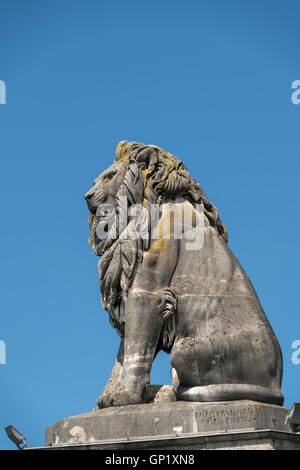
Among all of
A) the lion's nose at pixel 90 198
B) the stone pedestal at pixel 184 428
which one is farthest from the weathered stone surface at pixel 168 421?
the lion's nose at pixel 90 198

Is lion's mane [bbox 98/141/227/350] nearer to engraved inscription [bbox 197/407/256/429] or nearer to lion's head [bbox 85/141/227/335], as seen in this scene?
lion's head [bbox 85/141/227/335]

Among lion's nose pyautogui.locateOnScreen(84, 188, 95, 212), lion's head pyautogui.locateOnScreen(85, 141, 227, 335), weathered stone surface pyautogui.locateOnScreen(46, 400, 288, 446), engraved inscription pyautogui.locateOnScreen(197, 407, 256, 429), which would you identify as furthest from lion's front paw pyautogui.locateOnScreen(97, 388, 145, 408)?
lion's nose pyautogui.locateOnScreen(84, 188, 95, 212)

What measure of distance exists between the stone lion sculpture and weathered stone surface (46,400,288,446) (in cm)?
29

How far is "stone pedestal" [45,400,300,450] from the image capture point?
33.5ft

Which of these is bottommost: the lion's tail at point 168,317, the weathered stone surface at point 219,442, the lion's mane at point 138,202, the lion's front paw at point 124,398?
the weathered stone surface at point 219,442

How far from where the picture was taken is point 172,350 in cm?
1145

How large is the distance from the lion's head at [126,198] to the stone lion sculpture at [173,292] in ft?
0.05

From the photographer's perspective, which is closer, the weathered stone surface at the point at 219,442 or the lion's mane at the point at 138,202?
the weathered stone surface at the point at 219,442

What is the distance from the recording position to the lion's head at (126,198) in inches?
472

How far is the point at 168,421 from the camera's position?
1069cm

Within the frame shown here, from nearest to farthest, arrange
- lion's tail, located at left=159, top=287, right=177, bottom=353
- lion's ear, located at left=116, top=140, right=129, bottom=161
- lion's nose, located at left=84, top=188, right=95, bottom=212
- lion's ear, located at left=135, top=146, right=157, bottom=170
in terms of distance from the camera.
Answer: lion's tail, located at left=159, top=287, right=177, bottom=353 < lion's ear, located at left=135, top=146, right=157, bottom=170 < lion's nose, located at left=84, top=188, right=95, bottom=212 < lion's ear, located at left=116, top=140, right=129, bottom=161

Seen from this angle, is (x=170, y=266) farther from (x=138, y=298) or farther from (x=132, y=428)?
(x=132, y=428)

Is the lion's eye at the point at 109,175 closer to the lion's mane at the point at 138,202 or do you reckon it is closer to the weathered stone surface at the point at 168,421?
the lion's mane at the point at 138,202
